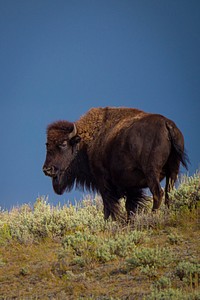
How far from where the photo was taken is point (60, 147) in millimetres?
12406

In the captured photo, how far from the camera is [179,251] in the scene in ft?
27.3

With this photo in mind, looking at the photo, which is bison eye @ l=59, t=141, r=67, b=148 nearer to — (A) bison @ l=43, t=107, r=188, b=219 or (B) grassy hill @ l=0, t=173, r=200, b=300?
(A) bison @ l=43, t=107, r=188, b=219

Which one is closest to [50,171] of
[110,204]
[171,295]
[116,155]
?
[110,204]

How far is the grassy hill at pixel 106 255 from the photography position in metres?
7.32

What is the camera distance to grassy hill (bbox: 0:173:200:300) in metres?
7.32

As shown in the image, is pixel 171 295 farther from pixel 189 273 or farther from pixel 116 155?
pixel 116 155

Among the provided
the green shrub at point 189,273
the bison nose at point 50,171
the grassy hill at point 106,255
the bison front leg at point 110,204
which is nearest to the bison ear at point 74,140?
the bison nose at point 50,171

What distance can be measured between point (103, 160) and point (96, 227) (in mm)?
1634

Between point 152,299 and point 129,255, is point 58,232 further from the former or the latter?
point 152,299

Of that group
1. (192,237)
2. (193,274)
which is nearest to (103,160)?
(192,237)

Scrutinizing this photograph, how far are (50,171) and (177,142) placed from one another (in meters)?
2.79

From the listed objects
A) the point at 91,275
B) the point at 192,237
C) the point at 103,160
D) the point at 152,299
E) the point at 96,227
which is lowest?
the point at 152,299

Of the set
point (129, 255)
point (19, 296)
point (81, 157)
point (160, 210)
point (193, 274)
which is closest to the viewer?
point (193, 274)

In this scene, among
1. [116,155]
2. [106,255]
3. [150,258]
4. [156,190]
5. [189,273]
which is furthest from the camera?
[116,155]
